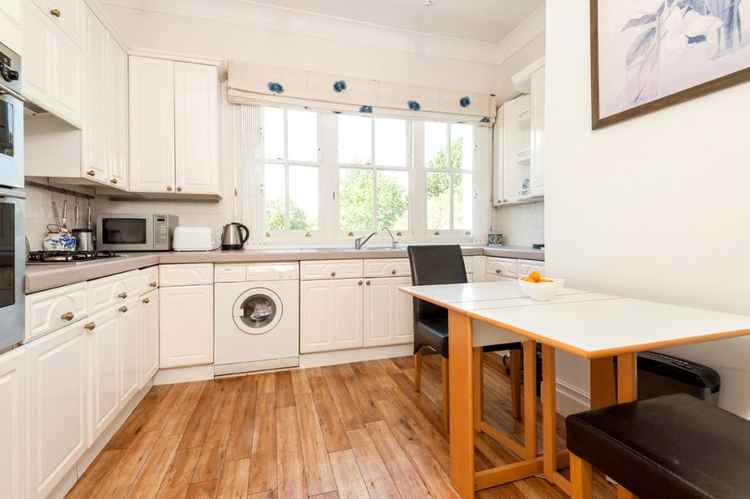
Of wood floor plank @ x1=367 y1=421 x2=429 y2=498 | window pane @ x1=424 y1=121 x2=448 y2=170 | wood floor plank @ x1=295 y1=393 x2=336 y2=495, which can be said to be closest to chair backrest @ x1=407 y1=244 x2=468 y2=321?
wood floor plank @ x1=367 y1=421 x2=429 y2=498

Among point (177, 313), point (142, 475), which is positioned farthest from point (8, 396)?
point (177, 313)

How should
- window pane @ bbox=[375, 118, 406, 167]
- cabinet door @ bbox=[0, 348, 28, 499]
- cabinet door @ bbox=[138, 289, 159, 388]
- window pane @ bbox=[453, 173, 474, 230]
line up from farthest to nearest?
window pane @ bbox=[453, 173, 474, 230] → window pane @ bbox=[375, 118, 406, 167] → cabinet door @ bbox=[138, 289, 159, 388] → cabinet door @ bbox=[0, 348, 28, 499]

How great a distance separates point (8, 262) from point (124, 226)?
5.76ft

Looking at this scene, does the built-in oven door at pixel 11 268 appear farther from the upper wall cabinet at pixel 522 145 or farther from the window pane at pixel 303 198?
the upper wall cabinet at pixel 522 145

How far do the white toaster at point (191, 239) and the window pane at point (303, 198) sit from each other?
0.77m

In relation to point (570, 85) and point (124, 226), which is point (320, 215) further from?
point (570, 85)

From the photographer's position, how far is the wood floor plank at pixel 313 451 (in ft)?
4.81

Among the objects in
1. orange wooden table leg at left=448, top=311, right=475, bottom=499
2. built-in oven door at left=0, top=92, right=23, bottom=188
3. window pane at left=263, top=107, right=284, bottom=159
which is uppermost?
window pane at left=263, top=107, right=284, bottom=159

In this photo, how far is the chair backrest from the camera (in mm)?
2242

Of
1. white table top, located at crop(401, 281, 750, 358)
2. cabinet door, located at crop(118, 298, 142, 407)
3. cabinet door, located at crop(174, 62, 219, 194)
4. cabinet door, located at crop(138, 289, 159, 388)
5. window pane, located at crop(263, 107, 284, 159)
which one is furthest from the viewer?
window pane, located at crop(263, 107, 284, 159)

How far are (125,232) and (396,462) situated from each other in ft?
8.23

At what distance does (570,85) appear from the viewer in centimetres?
195

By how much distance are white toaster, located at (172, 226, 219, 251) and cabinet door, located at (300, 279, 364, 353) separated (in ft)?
2.76

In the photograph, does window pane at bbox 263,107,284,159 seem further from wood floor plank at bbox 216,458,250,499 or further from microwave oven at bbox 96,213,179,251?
wood floor plank at bbox 216,458,250,499
